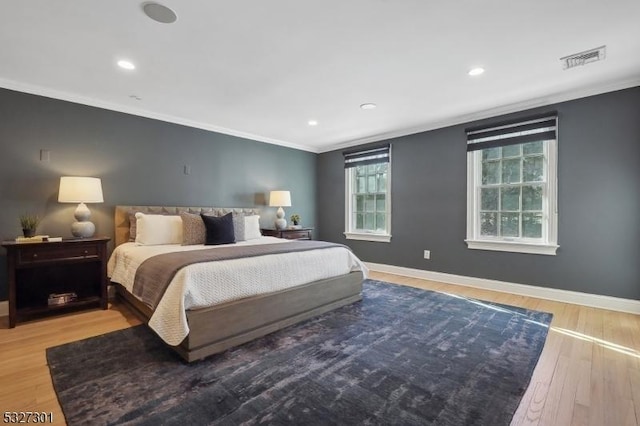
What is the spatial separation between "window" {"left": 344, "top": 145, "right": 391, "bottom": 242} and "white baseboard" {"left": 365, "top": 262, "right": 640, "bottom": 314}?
0.76 meters

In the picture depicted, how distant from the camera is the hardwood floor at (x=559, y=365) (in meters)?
1.59

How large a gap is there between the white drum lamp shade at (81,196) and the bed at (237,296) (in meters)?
0.37

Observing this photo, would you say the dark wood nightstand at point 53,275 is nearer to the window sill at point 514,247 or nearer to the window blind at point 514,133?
the window sill at point 514,247

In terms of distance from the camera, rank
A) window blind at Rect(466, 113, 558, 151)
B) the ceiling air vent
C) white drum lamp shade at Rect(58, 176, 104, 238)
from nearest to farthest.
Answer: the ceiling air vent, white drum lamp shade at Rect(58, 176, 104, 238), window blind at Rect(466, 113, 558, 151)

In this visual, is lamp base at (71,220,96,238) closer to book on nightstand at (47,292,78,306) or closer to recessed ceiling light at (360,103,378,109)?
book on nightstand at (47,292,78,306)

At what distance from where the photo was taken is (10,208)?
3021 millimetres

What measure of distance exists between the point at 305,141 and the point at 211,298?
13.0ft

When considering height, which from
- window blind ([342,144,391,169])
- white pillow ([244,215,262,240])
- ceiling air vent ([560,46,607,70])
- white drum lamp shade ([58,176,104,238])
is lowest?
white pillow ([244,215,262,240])

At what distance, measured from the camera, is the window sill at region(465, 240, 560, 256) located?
3.53m

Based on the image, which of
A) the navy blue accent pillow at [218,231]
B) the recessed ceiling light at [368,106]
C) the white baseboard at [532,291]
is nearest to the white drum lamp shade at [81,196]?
the navy blue accent pillow at [218,231]

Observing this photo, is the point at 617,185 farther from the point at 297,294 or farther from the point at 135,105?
the point at 135,105

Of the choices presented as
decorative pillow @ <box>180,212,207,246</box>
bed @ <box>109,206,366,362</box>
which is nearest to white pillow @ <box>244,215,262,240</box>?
decorative pillow @ <box>180,212,207,246</box>

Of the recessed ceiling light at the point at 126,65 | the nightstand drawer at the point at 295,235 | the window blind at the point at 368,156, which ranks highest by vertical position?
the recessed ceiling light at the point at 126,65

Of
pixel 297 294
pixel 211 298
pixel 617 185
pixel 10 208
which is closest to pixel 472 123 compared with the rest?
pixel 617 185
